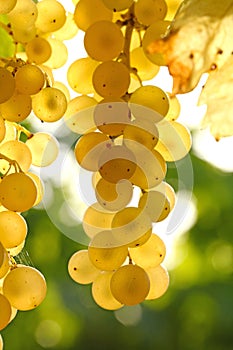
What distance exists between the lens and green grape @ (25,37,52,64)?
0.74m

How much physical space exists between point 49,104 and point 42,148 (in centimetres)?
8

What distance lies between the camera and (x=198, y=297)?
2.29m

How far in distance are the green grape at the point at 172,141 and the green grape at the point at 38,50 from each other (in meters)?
0.14

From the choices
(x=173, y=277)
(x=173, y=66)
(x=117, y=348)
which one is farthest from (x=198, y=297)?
(x=173, y=66)

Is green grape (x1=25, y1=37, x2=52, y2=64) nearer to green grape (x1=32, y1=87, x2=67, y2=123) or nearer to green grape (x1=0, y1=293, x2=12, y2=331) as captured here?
green grape (x1=32, y1=87, x2=67, y2=123)

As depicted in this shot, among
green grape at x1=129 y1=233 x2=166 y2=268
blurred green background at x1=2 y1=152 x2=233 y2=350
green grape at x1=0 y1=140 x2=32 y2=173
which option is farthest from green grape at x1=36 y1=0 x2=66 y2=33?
blurred green background at x1=2 y1=152 x2=233 y2=350

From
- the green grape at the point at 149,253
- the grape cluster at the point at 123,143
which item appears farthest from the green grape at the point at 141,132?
the green grape at the point at 149,253

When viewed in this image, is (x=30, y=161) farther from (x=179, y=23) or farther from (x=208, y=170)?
(x=208, y=170)

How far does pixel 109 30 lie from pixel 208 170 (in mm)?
1506

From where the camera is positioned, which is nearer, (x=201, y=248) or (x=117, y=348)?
(x=201, y=248)

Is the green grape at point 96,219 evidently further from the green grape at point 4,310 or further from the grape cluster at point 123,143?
the green grape at point 4,310

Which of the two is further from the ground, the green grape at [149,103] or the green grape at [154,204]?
the green grape at [149,103]

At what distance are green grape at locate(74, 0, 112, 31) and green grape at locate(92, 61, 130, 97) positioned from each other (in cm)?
5

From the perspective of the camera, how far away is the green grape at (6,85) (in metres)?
0.64
